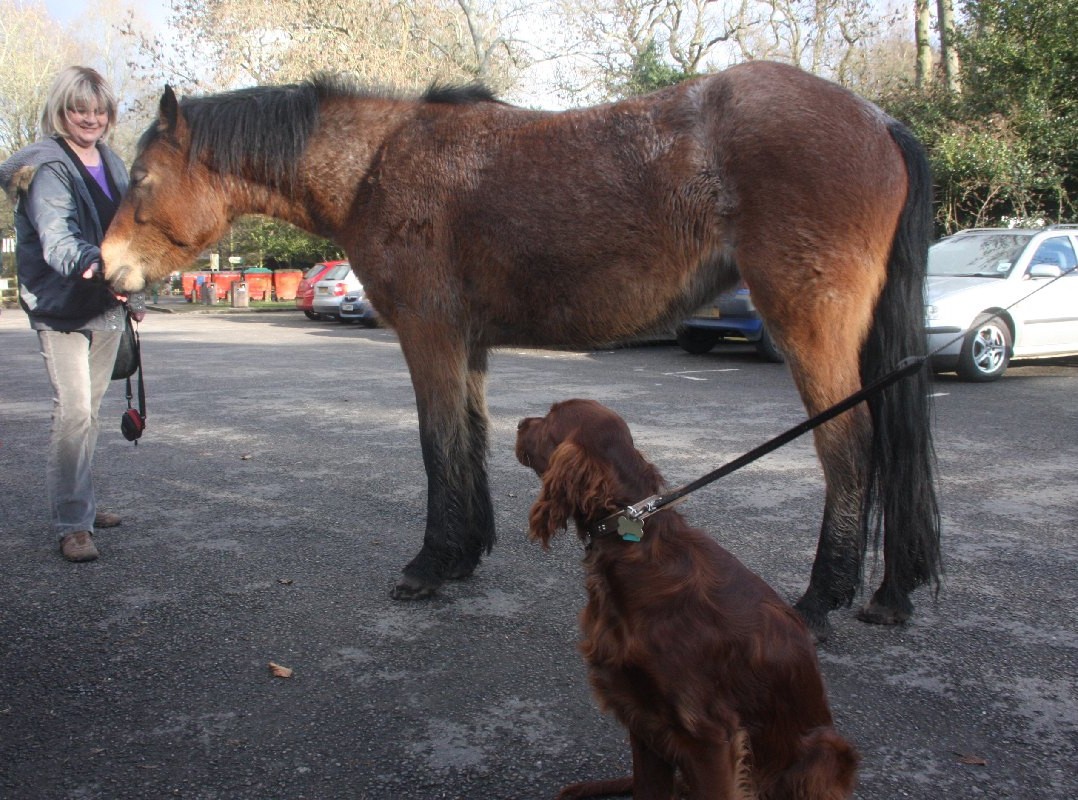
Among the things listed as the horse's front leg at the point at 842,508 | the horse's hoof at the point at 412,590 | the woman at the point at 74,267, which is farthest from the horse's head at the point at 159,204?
the horse's front leg at the point at 842,508

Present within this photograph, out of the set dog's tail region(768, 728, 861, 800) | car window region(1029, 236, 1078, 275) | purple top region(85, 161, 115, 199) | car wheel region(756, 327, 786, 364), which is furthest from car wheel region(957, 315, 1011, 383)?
dog's tail region(768, 728, 861, 800)

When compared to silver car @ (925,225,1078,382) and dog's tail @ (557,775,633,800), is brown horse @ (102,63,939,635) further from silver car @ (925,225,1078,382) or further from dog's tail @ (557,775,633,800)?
silver car @ (925,225,1078,382)

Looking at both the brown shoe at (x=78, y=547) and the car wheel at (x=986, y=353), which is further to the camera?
the car wheel at (x=986, y=353)

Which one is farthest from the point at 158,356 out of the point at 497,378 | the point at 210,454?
the point at 210,454

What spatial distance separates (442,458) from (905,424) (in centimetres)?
Answer: 194

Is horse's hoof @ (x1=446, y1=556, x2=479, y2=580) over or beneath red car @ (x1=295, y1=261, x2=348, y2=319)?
beneath

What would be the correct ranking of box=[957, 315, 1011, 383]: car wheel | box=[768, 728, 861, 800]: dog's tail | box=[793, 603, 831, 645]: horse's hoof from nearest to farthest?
box=[768, 728, 861, 800]: dog's tail
box=[793, 603, 831, 645]: horse's hoof
box=[957, 315, 1011, 383]: car wheel

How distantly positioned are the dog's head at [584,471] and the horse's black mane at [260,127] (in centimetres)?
228

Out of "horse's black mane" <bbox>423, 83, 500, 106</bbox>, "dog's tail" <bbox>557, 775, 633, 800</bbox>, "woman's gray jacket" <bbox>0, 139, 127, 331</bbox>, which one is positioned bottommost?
"dog's tail" <bbox>557, 775, 633, 800</bbox>

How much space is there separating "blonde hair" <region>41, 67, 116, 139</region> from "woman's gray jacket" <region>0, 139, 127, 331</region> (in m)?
0.10

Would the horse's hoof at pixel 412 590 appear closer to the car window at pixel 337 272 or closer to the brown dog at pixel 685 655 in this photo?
the brown dog at pixel 685 655

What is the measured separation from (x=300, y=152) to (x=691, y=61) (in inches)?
1143

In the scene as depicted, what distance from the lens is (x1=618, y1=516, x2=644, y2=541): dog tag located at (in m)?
2.30

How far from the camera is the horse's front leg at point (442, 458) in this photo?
12.9ft
